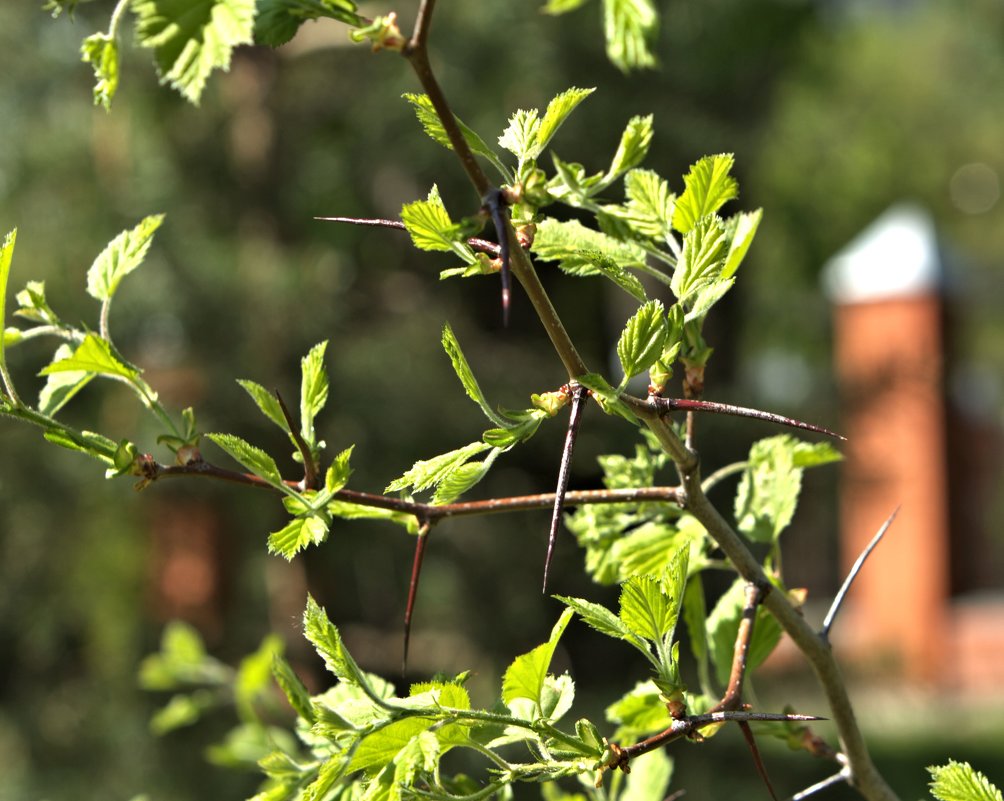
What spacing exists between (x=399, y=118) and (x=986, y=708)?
370cm

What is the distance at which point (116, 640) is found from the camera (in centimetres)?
252

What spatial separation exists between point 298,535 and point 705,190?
166 mm

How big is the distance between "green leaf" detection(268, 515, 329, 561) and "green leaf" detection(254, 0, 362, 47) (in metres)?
0.14

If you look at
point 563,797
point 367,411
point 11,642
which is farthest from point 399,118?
point 563,797

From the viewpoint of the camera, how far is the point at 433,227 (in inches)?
13.4

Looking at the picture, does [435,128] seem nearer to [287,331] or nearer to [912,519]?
[287,331]

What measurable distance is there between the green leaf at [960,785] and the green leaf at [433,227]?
0.72 ft

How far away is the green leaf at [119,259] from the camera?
419 mm

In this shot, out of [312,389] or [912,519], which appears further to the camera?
[912,519]

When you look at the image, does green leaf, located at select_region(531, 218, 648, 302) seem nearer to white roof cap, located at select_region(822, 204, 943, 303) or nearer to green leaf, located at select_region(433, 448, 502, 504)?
green leaf, located at select_region(433, 448, 502, 504)

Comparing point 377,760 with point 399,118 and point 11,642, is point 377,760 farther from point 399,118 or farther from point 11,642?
point 11,642

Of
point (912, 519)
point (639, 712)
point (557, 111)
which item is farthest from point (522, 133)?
point (912, 519)

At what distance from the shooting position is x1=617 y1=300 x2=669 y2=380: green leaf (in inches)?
13.8

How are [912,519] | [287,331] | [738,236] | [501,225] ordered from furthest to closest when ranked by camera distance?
1. [912,519]
2. [287,331]
3. [738,236]
4. [501,225]
